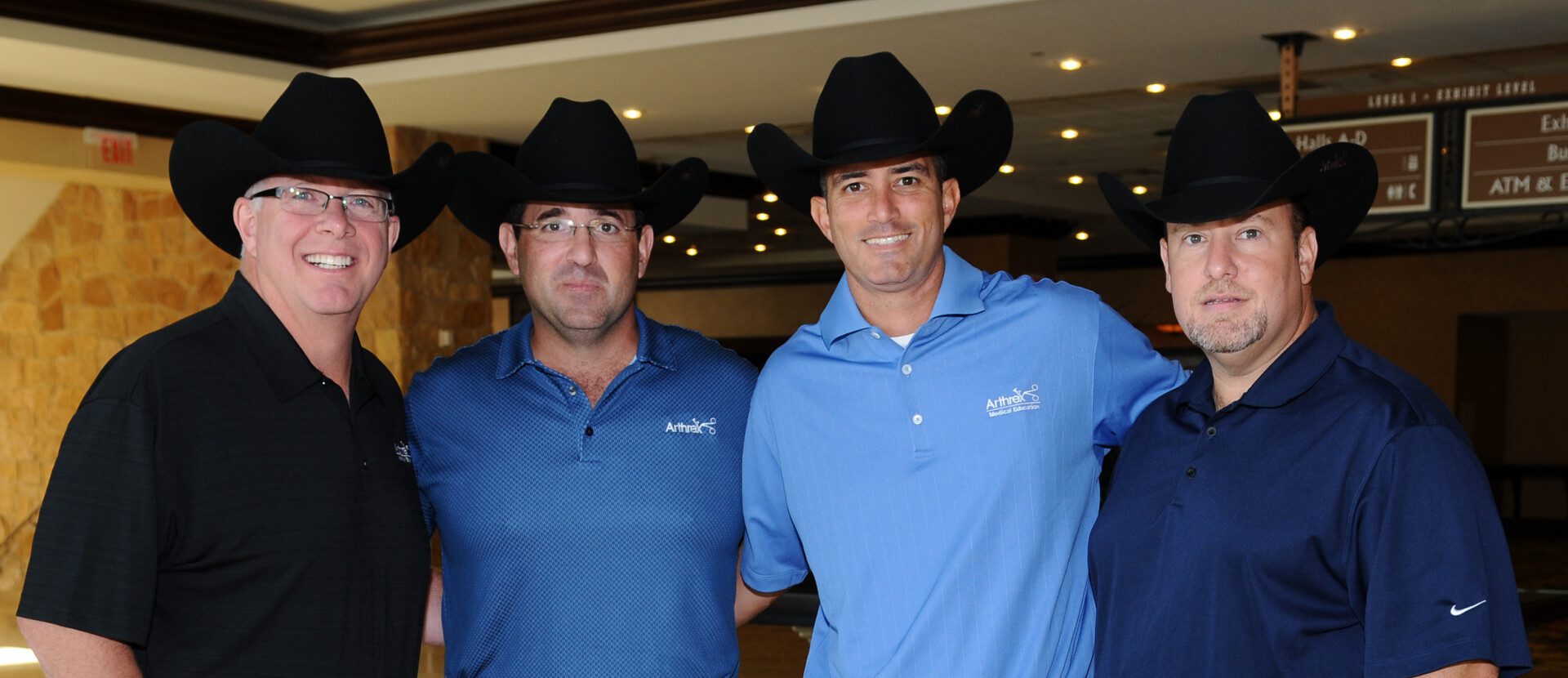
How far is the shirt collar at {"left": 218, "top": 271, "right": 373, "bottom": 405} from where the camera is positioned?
2.15 m

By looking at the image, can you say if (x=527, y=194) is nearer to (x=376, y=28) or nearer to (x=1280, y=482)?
(x=1280, y=482)

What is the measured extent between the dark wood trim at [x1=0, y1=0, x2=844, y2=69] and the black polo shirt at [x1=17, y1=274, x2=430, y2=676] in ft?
14.7

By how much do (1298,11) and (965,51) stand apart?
150cm

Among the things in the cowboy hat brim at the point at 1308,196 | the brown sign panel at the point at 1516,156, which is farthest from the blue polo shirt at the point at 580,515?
the brown sign panel at the point at 1516,156

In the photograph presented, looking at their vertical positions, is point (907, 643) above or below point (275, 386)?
below

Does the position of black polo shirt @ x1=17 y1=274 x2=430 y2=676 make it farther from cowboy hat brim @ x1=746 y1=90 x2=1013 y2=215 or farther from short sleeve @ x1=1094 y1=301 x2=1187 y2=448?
short sleeve @ x1=1094 y1=301 x2=1187 y2=448

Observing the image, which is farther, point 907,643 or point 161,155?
point 161,155

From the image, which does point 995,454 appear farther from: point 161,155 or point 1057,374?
point 161,155

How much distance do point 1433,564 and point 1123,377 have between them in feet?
2.31

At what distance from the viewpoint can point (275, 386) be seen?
7.04ft

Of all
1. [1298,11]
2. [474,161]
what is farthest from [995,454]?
[1298,11]

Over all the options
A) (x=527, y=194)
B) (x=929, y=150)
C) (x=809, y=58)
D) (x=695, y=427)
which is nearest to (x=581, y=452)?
(x=695, y=427)

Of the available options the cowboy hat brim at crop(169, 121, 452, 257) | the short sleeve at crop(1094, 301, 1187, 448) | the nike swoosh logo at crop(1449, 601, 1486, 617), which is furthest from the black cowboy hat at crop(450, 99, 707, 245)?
the nike swoosh logo at crop(1449, 601, 1486, 617)

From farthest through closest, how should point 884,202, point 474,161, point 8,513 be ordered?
point 8,513, point 474,161, point 884,202
